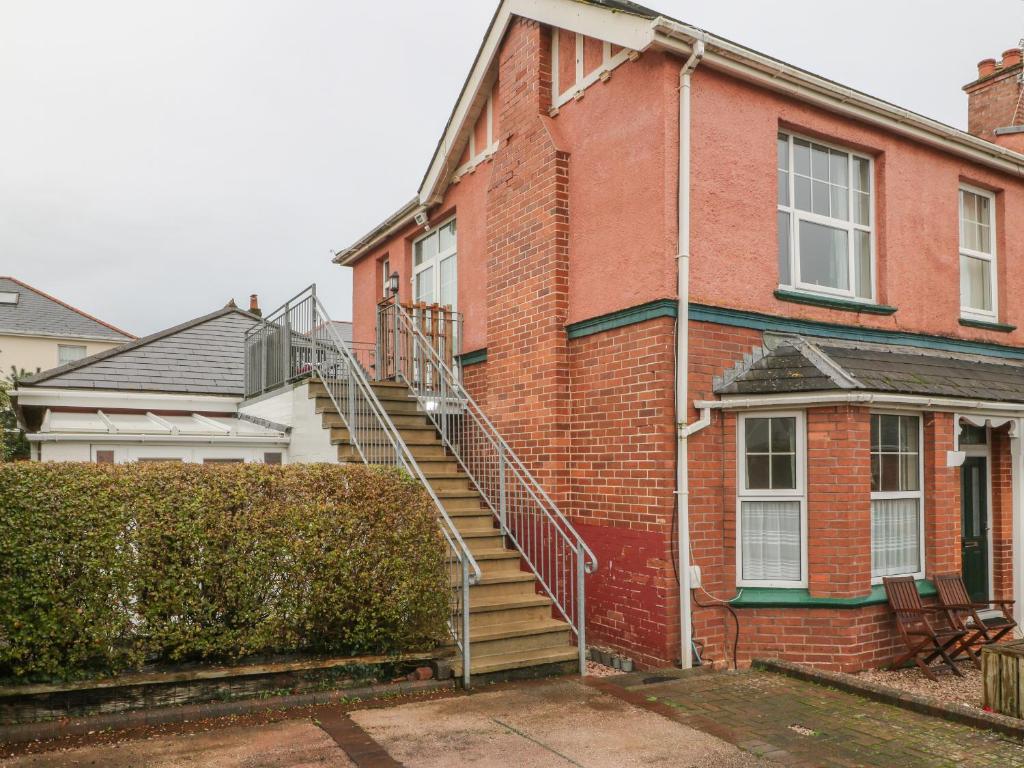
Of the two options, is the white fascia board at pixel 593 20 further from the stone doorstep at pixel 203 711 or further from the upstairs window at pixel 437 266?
the stone doorstep at pixel 203 711

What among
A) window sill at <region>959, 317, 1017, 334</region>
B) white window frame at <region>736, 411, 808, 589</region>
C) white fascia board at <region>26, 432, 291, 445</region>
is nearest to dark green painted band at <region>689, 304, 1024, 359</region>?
window sill at <region>959, 317, 1017, 334</region>

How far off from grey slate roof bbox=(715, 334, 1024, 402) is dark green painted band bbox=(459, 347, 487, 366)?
3.50 m

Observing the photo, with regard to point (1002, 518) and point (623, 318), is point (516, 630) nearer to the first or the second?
point (623, 318)

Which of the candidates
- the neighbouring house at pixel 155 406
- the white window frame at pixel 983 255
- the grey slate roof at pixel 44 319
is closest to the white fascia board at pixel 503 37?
the neighbouring house at pixel 155 406

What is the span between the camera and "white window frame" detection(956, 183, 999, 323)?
10.6 m

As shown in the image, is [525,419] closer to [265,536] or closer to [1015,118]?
[265,536]

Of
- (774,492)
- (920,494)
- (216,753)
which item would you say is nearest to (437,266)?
(774,492)

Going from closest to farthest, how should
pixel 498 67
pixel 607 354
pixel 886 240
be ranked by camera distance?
pixel 607 354, pixel 886 240, pixel 498 67

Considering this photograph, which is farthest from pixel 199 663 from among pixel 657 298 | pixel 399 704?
pixel 657 298

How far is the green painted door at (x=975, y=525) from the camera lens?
9.53 metres

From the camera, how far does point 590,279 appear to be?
8.92 meters

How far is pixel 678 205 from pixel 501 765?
5209 mm

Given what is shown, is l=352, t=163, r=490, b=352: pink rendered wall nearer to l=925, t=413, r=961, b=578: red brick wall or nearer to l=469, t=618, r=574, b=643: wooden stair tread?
l=469, t=618, r=574, b=643: wooden stair tread

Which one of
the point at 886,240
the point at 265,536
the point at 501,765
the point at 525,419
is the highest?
the point at 886,240
